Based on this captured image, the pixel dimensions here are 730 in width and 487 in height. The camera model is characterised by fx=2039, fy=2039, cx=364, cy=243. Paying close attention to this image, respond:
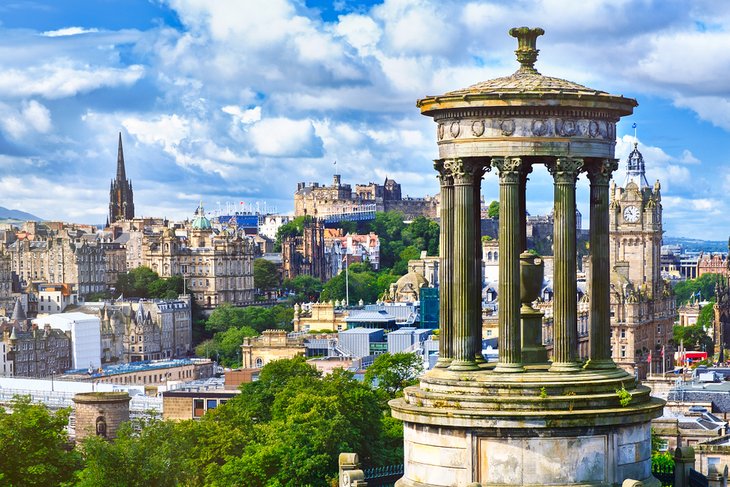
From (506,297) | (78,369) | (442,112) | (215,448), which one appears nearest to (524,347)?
(506,297)

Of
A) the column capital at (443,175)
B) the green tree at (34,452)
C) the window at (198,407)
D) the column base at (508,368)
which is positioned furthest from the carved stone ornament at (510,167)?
the window at (198,407)

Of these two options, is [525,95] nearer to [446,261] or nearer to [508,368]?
[446,261]

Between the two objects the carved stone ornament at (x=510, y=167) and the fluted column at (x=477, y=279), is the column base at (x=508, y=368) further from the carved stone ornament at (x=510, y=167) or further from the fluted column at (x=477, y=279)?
the carved stone ornament at (x=510, y=167)

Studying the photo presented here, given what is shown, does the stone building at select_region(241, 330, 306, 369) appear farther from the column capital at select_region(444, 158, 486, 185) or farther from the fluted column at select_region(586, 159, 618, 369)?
the column capital at select_region(444, 158, 486, 185)

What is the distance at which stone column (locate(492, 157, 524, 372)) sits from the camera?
32.1m

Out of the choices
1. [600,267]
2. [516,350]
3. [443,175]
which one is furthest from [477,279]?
[600,267]

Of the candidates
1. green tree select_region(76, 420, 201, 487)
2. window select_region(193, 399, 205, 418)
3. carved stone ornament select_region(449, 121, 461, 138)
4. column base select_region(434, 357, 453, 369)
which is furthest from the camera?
window select_region(193, 399, 205, 418)

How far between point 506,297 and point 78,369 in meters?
168

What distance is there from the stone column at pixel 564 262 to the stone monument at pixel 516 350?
2cm

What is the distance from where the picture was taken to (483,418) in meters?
31.8

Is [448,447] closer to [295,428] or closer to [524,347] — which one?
[524,347]

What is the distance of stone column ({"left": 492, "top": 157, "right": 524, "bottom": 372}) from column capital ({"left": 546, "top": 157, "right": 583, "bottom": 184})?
1.96 feet

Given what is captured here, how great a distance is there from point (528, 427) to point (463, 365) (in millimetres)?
1542

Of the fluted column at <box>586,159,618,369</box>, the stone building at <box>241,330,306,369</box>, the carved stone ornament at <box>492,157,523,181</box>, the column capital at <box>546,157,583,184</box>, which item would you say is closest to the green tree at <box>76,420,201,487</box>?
the fluted column at <box>586,159,618,369</box>
